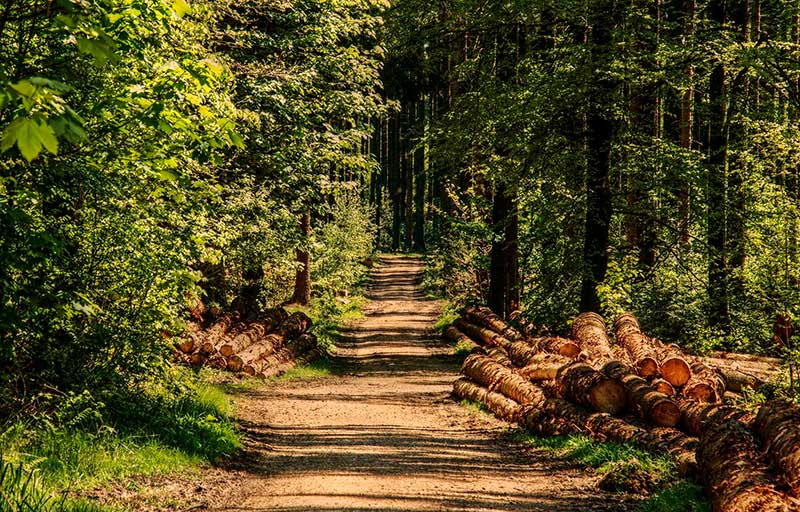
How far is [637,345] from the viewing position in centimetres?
1280

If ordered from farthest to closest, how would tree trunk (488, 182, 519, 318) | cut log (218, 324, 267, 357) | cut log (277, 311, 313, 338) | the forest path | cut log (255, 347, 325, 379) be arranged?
tree trunk (488, 182, 519, 318) → cut log (277, 311, 313, 338) → cut log (255, 347, 325, 379) → cut log (218, 324, 267, 357) → the forest path

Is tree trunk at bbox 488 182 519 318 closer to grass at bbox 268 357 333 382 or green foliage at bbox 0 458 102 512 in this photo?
grass at bbox 268 357 333 382

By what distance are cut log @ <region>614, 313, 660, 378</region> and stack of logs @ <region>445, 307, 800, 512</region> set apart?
2 cm

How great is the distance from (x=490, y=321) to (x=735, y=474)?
15034 millimetres

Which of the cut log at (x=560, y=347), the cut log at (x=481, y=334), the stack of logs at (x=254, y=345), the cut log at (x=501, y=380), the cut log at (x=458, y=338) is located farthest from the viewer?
the cut log at (x=458, y=338)

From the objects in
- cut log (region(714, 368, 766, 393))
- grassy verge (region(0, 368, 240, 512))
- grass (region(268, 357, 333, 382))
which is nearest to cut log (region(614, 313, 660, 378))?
cut log (region(714, 368, 766, 393))

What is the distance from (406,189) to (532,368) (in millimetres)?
51521

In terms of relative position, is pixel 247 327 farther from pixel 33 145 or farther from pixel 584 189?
pixel 33 145

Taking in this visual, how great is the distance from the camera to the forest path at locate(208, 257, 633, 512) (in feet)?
25.2

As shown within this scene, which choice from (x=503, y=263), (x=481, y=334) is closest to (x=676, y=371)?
(x=481, y=334)

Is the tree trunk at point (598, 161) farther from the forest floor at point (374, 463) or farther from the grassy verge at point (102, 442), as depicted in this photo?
the grassy verge at point (102, 442)

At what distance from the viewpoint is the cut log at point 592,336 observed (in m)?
12.8

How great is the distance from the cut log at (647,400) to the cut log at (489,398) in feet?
7.18

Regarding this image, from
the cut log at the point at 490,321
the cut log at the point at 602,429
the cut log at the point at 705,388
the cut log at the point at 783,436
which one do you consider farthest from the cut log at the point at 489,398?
the cut log at the point at 783,436
